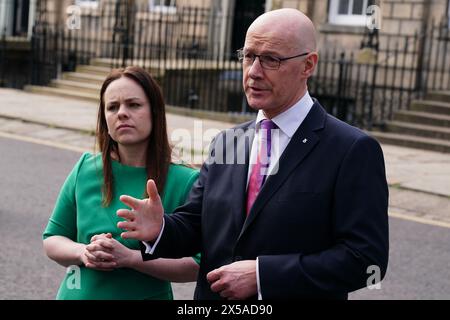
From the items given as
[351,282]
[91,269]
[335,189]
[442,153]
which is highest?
[335,189]

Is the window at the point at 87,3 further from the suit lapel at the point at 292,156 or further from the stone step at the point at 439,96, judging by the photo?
the suit lapel at the point at 292,156

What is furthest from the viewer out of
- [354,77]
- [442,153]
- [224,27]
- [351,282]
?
[224,27]

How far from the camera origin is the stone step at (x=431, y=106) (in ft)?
49.4

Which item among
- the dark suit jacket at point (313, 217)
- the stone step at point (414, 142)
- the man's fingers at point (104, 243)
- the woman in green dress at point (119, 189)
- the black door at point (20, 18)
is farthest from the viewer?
the black door at point (20, 18)

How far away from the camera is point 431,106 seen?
50.1 ft

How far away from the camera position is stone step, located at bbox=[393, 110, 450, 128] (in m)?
A: 14.6

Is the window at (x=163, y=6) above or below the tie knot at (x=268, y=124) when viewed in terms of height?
above

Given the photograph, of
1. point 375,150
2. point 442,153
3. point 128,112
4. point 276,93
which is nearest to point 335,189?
point 375,150

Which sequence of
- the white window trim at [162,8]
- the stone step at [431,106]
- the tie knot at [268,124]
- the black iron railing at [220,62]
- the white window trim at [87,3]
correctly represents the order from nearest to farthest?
the tie knot at [268,124] → the stone step at [431,106] → the black iron railing at [220,62] → the white window trim at [162,8] → the white window trim at [87,3]

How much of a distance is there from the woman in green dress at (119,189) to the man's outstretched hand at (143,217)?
1.11ft

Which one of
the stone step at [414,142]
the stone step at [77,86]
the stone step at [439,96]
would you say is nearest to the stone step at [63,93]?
the stone step at [77,86]
